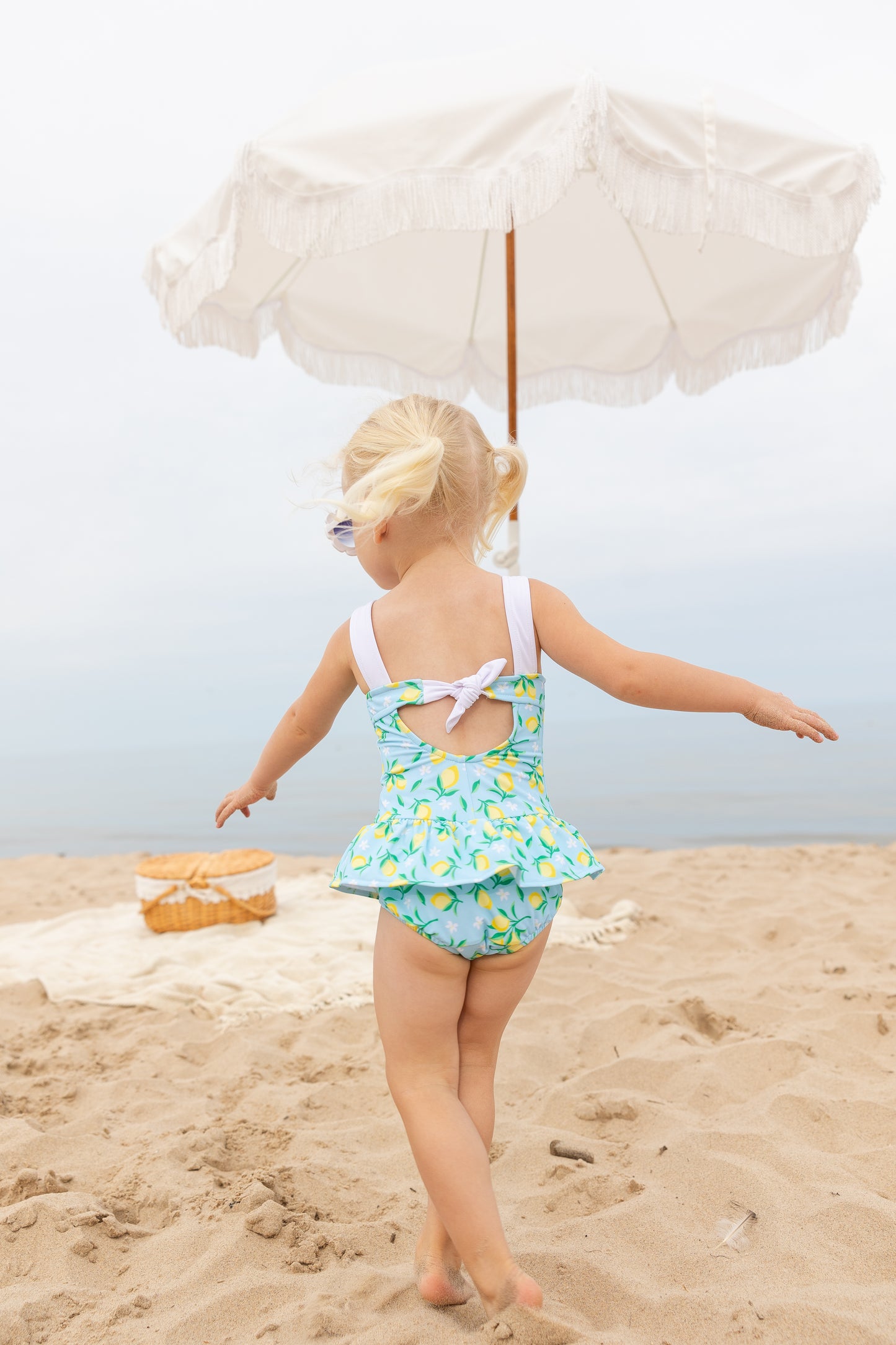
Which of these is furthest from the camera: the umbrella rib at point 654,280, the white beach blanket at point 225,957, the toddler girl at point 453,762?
the umbrella rib at point 654,280

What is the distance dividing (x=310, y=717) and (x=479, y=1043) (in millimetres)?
715

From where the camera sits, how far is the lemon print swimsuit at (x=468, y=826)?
1536 millimetres

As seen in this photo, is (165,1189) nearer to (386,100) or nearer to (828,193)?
(386,100)

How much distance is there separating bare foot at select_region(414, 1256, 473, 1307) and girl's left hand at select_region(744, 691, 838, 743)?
112cm

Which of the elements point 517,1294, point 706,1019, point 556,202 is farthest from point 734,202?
point 517,1294

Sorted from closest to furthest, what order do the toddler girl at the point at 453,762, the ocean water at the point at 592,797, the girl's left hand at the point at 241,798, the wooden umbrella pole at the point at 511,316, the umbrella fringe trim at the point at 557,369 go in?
the toddler girl at the point at 453,762
the girl's left hand at the point at 241,798
the wooden umbrella pole at the point at 511,316
the umbrella fringe trim at the point at 557,369
the ocean water at the point at 592,797

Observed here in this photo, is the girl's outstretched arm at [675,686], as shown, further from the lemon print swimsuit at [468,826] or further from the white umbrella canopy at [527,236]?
the white umbrella canopy at [527,236]

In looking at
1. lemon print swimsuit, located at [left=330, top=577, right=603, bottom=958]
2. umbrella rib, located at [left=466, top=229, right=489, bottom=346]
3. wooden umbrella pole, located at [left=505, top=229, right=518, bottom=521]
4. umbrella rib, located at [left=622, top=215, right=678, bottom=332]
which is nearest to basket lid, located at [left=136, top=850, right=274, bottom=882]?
wooden umbrella pole, located at [left=505, top=229, right=518, bottom=521]

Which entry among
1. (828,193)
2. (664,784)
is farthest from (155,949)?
(664,784)

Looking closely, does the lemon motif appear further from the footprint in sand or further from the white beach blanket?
the white beach blanket

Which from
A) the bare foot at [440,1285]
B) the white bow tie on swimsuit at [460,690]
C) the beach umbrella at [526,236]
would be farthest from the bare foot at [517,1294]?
the beach umbrella at [526,236]

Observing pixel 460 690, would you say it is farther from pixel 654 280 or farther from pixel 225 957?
pixel 654 280

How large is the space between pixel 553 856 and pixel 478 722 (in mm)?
281

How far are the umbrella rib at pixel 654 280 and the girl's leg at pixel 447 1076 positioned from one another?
3.86 metres
